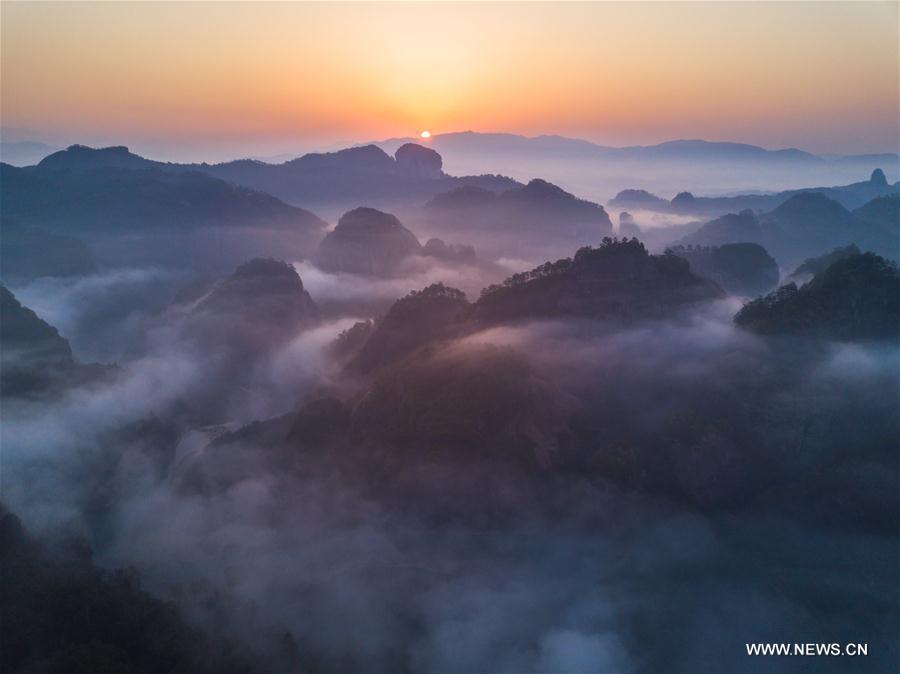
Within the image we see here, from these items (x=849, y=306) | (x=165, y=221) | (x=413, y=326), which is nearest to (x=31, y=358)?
(x=413, y=326)

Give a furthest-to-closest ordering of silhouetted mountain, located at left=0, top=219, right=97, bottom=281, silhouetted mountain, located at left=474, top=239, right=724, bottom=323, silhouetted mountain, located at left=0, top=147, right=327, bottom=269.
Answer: silhouetted mountain, located at left=0, top=147, right=327, bottom=269 < silhouetted mountain, located at left=0, top=219, right=97, bottom=281 < silhouetted mountain, located at left=474, top=239, right=724, bottom=323

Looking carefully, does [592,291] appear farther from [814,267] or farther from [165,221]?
[165,221]

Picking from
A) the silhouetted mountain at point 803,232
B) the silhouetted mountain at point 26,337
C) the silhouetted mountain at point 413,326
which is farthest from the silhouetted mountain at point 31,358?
the silhouetted mountain at point 803,232

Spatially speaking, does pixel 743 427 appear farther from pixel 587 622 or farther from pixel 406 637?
pixel 406 637

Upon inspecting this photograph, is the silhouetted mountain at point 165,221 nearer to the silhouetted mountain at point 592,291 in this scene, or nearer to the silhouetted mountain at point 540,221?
the silhouetted mountain at point 540,221

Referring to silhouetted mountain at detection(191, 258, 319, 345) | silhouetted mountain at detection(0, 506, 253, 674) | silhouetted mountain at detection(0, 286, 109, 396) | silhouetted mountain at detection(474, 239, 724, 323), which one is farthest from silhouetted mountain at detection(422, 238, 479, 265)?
silhouetted mountain at detection(0, 506, 253, 674)

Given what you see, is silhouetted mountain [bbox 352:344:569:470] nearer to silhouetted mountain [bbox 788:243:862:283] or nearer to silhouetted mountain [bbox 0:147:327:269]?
silhouetted mountain [bbox 788:243:862:283]
